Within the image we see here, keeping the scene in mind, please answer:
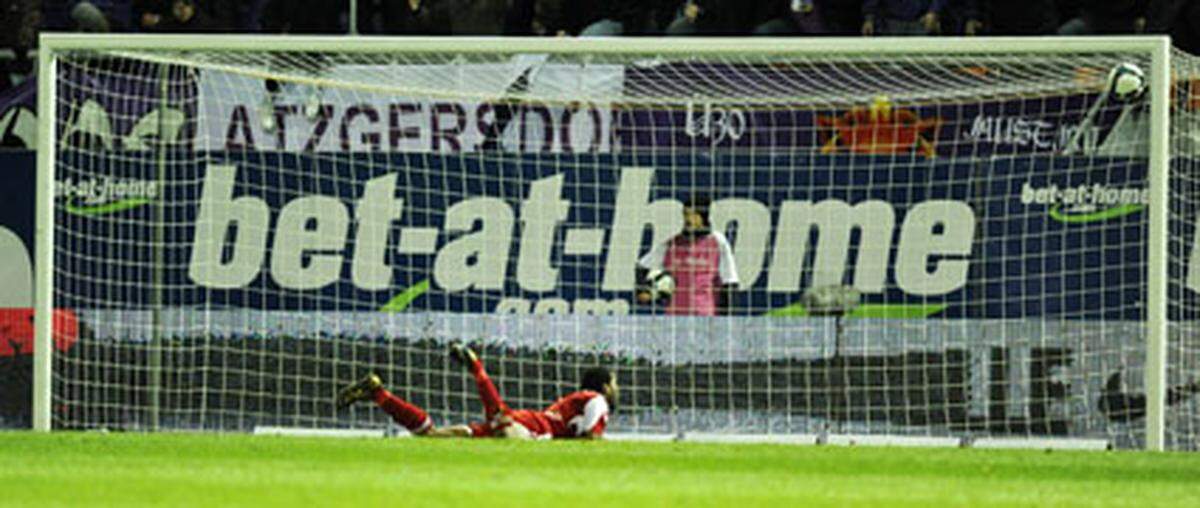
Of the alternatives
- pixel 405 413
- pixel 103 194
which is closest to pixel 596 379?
pixel 405 413

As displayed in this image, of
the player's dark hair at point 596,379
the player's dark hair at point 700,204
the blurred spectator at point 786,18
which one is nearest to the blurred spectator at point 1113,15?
the blurred spectator at point 786,18

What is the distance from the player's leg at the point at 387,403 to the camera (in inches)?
530

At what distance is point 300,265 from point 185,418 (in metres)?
1.22

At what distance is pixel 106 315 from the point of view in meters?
15.0

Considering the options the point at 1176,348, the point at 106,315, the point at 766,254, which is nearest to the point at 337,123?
the point at 106,315

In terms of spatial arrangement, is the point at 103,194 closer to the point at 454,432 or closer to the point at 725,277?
the point at 454,432

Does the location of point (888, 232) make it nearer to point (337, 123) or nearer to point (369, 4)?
point (337, 123)

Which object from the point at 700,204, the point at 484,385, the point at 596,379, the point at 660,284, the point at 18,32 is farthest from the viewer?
the point at 18,32

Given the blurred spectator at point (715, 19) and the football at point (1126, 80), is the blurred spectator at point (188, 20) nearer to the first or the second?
A: the blurred spectator at point (715, 19)

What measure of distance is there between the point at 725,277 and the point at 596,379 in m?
1.44

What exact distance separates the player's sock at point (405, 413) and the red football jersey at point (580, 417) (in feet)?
2.54

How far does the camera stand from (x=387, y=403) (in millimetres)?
13539

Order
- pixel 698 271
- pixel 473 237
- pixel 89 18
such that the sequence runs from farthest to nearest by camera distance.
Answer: pixel 89 18 < pixel 473 237 < pixel 698 271

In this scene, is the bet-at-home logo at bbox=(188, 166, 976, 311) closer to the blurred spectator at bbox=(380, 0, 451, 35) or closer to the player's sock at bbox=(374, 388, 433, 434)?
the player's sock at bbox=(374, 388, 433, 434)
